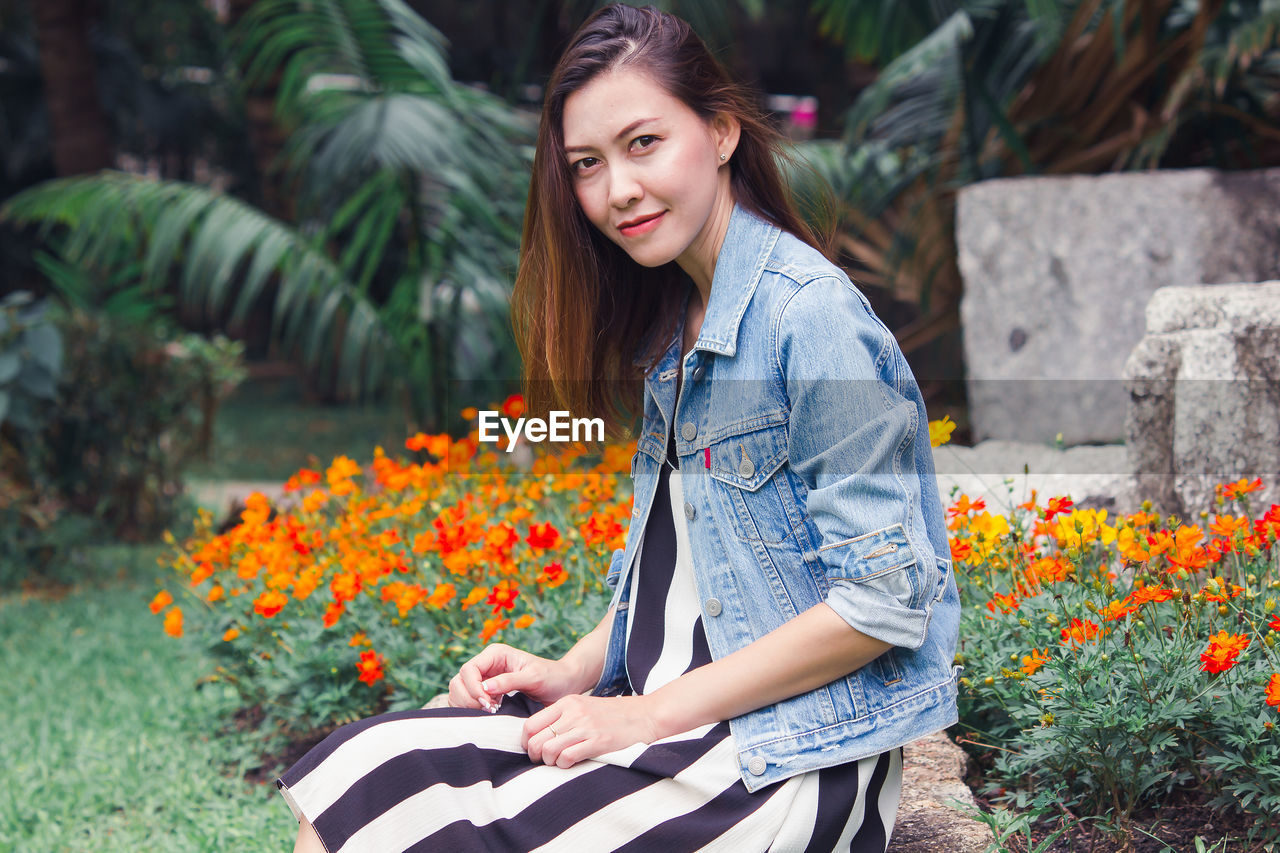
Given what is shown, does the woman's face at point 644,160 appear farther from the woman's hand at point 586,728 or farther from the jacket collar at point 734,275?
the woman's hand at point 586,728

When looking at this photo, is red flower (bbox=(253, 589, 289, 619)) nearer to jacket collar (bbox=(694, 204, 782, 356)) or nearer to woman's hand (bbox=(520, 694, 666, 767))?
woman's hand (bbox=(520, 694, 666, 767))

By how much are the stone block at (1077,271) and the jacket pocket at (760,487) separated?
309 centimetres

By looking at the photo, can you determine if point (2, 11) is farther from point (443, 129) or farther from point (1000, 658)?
point (1000, 658)

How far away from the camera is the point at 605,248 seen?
1602 mm

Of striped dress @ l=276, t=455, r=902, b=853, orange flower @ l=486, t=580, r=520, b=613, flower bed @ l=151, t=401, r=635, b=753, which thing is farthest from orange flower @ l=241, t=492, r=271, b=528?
striped dress @ l=276, t=455, r=902, b=853

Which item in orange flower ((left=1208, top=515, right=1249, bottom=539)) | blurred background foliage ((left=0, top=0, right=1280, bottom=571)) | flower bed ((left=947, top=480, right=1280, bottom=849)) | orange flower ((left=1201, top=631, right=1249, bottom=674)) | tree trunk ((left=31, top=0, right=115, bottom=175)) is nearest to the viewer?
orange flower ((left=1201, top=631, right=1249, bottom=674))

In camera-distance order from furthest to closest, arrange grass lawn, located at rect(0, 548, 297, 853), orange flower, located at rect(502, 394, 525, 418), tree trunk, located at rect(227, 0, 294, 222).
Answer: tree trunk, located at rect(227, 0, 294, 222)
orange flower, located at rect(502, 394, 525, 418)
grass lawn, located at rect(0, 548, 297, 853)

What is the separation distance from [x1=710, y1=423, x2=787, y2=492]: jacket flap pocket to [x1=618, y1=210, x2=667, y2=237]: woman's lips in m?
0.29

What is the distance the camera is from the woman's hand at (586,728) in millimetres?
1284

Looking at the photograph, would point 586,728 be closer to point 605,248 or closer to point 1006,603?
point 605,248

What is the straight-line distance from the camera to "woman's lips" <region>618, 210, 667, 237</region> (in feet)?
4.69

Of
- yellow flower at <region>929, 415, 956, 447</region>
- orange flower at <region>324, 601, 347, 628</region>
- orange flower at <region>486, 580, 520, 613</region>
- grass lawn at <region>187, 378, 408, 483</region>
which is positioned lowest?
grass lawn at <region>187, 378, 408, 483</region>

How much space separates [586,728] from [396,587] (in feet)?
3.97

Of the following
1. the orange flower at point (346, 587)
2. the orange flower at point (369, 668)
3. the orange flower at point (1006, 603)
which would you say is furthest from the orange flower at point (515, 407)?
the orange flower at point (1006, 603)
